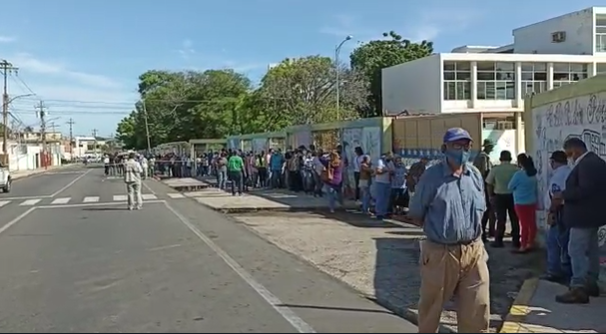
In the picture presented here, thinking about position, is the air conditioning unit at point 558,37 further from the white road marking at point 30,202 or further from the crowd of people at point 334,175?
the white road marking at point 30,202

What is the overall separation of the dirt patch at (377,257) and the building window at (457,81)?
34.2 meters

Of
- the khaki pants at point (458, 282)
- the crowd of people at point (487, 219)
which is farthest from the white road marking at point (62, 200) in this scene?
the khaki pants at point (458, 282)

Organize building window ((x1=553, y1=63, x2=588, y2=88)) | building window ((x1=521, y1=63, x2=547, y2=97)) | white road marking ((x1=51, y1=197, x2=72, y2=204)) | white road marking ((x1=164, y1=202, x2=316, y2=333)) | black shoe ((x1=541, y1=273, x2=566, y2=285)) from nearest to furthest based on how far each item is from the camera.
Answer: white road marking ((x1=164, y1=202, x2=316, y2=333)) → black shoe ((x1=541, y1=273, x2=566, y2=285)) → white road marking ((x1=51, y1=197, x2=72, y2=204)) → building window ((x1=521, y1=63, x2=547, y2=97)) → building window ((x1=553, y1=63, x2=588, y2=88))

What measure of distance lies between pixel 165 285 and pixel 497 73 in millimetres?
47950

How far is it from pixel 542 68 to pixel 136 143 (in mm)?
77474

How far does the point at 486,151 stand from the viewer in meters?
15.3

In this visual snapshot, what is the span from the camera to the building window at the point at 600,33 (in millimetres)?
57562

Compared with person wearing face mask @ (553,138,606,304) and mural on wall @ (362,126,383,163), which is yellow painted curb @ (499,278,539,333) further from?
mural on wall @ (362,126,383,163)

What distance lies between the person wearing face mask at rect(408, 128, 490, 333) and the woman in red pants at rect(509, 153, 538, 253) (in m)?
6.57

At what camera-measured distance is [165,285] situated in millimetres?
10258

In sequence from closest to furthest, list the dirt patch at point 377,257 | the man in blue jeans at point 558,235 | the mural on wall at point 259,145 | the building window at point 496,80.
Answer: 1. the dirt patch at point 377,257
2. the man in blue jeans at point 558,235
3. the mural on wall at point 259,145
4. the building window at point 496,80

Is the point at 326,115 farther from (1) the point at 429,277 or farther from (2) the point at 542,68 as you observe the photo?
(1) the point at 429,277

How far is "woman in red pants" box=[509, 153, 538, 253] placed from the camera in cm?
1270

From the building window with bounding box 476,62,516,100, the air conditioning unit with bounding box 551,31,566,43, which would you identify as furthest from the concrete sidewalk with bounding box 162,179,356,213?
the air conditioning unit with bounding box 551,31,566,43
